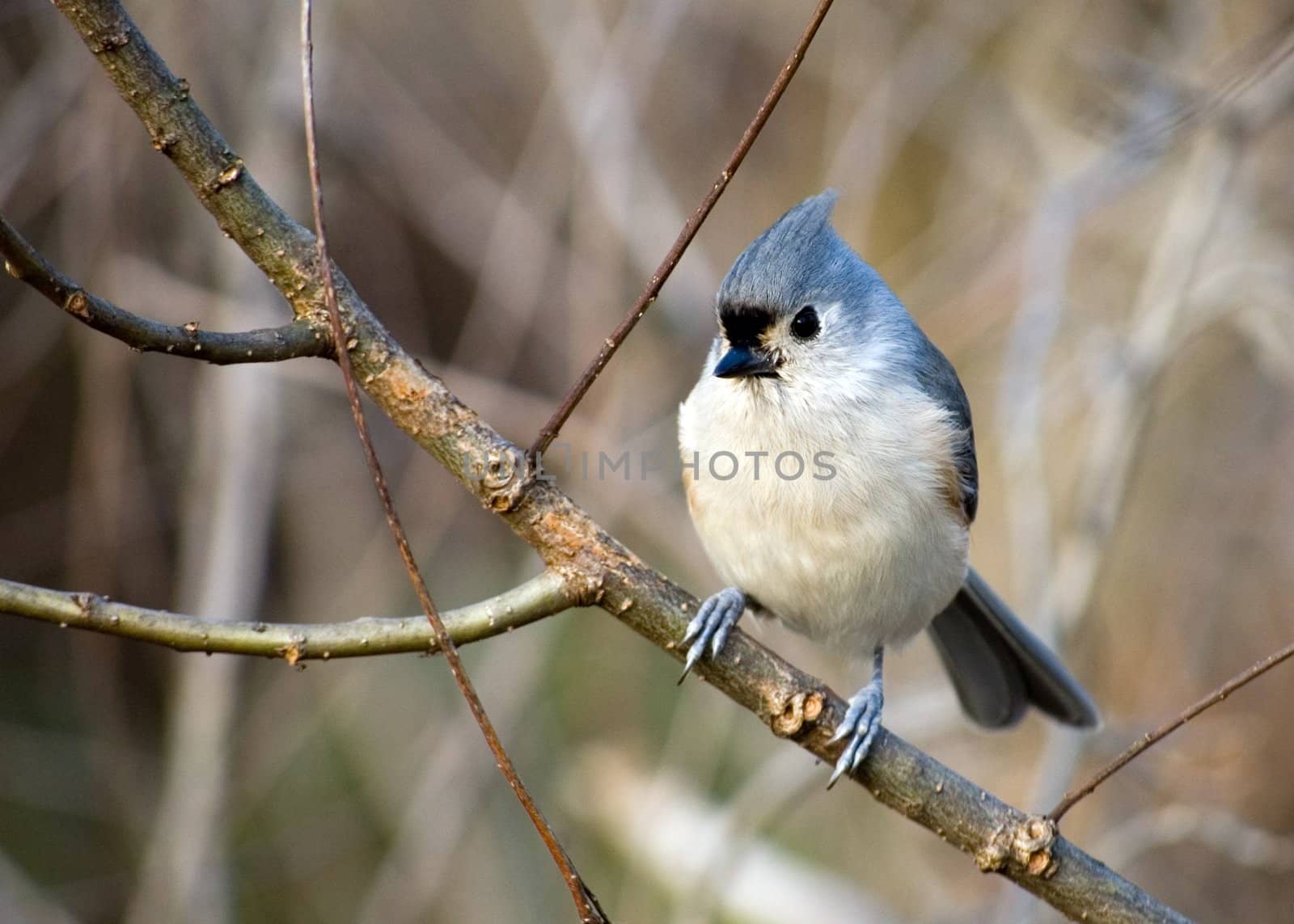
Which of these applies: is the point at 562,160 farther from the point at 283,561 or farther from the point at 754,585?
the point at 754,585

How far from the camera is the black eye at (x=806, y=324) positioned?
6.61ft

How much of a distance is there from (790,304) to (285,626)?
1058 mm

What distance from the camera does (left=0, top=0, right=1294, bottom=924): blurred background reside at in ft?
9.14

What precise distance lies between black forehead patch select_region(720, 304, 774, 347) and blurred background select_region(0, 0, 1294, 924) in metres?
1.01

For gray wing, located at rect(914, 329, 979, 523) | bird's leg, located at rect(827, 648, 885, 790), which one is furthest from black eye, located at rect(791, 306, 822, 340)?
bird's leg, located at rect(827, 648, 885, 790)

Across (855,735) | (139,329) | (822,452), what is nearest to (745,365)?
(822,452)

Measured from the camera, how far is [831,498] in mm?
1958

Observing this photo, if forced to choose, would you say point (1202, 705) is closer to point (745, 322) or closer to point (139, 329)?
point (745, 322)

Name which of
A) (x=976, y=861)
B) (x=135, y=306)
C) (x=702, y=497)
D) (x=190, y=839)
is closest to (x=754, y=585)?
(x=702, y=497)

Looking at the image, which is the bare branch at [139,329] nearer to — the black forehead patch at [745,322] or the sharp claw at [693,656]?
the sharp claw at [693,656]

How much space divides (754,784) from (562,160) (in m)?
1.90

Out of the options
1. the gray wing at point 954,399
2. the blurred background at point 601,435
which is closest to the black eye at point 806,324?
the gray wing at point 954,399

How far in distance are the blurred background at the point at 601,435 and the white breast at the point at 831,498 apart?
71 centimetres

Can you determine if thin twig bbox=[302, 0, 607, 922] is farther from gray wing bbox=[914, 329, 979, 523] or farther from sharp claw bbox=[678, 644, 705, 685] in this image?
gray wing bbox=[914, 329, 979, 523]
